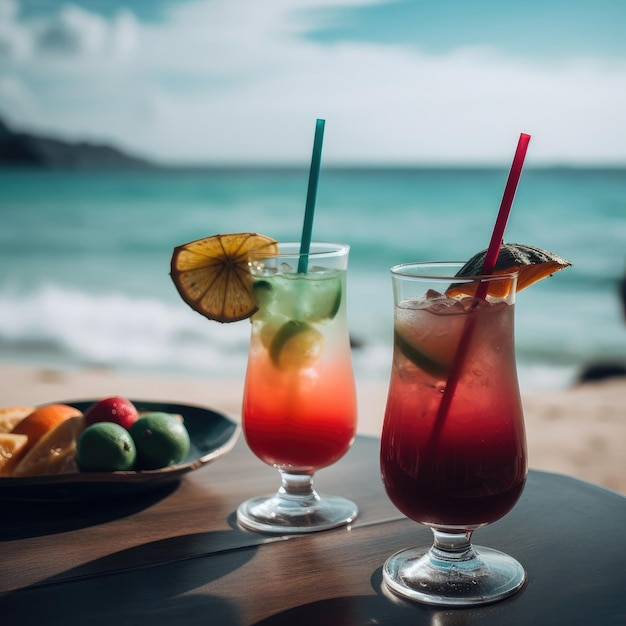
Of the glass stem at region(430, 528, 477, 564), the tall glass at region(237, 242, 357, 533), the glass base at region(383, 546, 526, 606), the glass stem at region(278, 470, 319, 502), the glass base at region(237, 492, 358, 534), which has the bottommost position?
the glass base at region(237, 492, 358, 534)

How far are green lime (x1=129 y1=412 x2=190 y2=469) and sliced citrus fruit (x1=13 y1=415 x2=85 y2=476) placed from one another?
10 centimetres

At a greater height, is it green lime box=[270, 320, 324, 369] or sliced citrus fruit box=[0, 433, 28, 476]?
green lime box=[270, 320, 324, 369]

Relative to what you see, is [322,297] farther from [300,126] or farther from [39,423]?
[300,126]

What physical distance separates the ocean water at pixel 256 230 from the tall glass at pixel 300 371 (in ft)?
23.4

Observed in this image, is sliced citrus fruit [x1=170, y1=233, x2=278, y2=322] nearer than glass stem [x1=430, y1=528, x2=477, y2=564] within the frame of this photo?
No

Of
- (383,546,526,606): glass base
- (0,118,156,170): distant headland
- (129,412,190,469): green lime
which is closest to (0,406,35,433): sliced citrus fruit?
(129,412,190,469): green lime

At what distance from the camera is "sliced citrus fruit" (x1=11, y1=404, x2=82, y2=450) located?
1.57 m

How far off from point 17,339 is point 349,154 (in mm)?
7454

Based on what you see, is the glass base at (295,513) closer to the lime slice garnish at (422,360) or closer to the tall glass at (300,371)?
the tall glass at (300,371)

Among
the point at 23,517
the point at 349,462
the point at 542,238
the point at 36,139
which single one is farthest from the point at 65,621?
the point at 36,139

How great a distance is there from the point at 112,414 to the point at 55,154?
711 inches

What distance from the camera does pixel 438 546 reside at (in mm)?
1173

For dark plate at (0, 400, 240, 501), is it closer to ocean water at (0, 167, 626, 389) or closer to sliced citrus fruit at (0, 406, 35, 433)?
sliced citrus fruit at (0, 406, 35, 433)

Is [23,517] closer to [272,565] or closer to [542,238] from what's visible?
[272,565]
